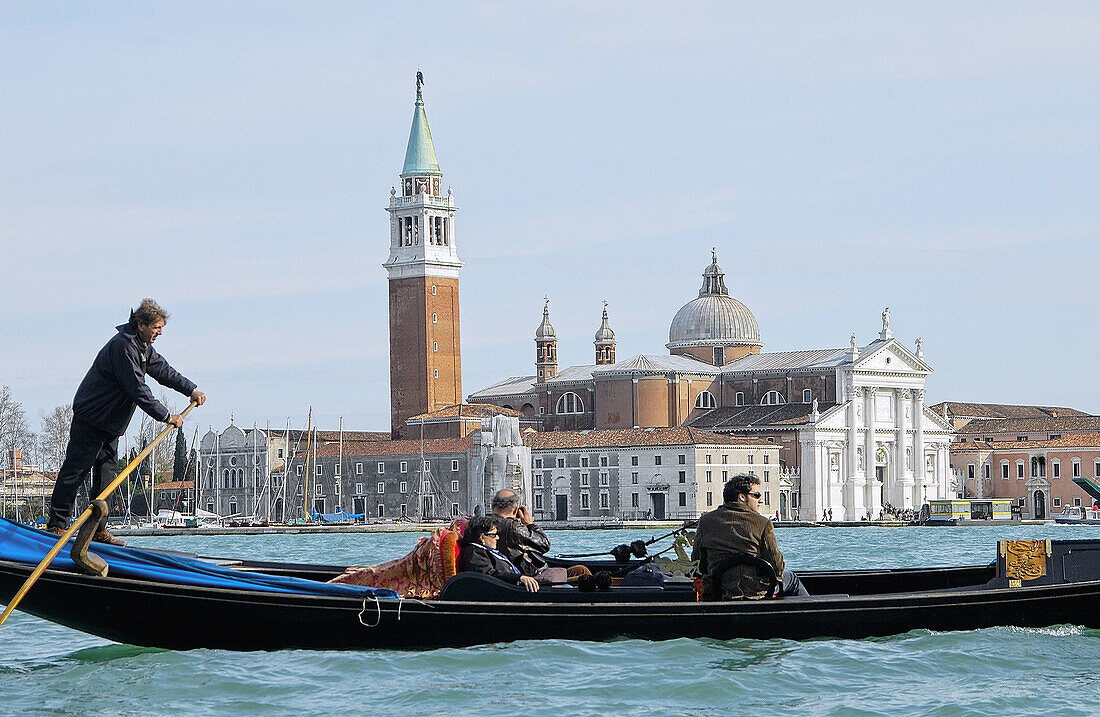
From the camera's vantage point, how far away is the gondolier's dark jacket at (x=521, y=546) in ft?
28.6

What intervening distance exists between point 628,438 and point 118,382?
164ft

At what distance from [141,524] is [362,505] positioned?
8.54 metres

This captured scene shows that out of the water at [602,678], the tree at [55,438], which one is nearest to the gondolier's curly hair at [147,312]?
the water at [602,678]

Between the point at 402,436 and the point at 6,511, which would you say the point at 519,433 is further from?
the point at 6,511

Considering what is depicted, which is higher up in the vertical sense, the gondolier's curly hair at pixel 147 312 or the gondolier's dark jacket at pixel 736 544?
the gondolier's curly hair at pixel 147 312

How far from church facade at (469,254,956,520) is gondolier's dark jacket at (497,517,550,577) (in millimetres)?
49873

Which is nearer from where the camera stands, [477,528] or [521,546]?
[477,528]

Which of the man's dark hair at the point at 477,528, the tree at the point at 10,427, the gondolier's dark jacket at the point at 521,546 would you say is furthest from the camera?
the tree at the point at 10,427

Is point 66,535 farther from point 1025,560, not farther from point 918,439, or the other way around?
point 918,439

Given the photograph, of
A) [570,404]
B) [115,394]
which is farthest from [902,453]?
[115,394]

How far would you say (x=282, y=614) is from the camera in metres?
8.23

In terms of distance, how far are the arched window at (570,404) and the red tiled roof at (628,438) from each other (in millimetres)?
3046

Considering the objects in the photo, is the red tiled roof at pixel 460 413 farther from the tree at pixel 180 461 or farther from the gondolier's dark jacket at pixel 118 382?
the gondolier's dark jacket at pixel 118 382

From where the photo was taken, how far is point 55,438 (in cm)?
5597
